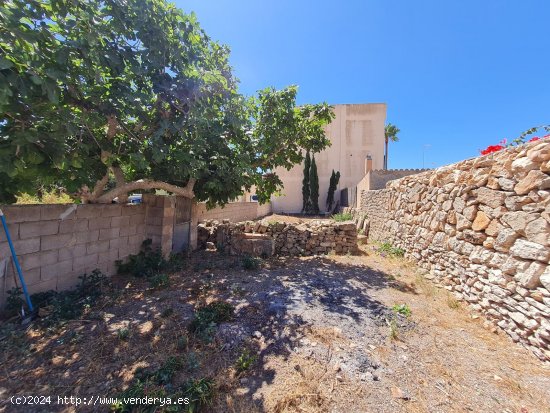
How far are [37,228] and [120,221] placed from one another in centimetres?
153

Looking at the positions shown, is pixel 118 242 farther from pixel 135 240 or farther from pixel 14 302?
pixel 14 302

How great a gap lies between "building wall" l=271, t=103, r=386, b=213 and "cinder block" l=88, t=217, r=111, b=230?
17.2 metres

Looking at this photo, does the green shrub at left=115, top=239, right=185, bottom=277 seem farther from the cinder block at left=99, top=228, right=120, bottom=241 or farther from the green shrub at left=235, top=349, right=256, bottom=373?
the green shrub at left=235, top=349, right=256, bottom=373

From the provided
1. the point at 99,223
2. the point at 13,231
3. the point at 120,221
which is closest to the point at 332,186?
the point at 120,221

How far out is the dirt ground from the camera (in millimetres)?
2229

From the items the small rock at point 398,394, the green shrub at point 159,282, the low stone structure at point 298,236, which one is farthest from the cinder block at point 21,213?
the small rock at point 398,394

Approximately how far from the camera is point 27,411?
6.87 ft

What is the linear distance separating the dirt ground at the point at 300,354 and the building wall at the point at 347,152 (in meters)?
17.8

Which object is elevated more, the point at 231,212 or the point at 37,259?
the point at 231,212

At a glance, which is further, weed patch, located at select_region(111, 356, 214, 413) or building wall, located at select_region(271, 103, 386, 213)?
building wall, located at select_region(271, 103, 386, 213)

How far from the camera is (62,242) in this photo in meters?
4.04

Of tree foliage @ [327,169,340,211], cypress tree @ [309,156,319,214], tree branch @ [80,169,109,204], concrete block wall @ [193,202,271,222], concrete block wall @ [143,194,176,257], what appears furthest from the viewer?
tree foliage @ [327,169,340,211]

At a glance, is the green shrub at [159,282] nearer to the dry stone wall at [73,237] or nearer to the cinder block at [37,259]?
the dry stone wall at [73,237]

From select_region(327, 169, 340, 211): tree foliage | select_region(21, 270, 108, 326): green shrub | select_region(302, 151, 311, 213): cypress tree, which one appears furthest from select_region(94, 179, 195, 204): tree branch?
select_region(327, 169, 340, 211): tree foliage
